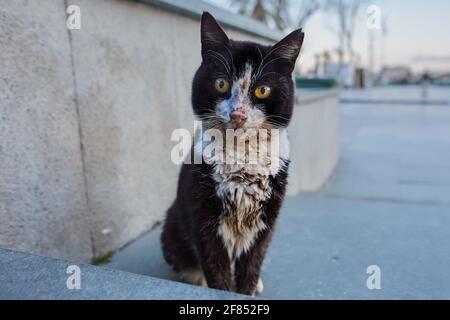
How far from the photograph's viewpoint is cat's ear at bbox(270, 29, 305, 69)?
164 cm

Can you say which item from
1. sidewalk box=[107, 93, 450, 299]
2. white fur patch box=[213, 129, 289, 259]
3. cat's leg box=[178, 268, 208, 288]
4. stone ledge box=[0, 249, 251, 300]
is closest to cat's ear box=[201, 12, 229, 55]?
white fur patch box=[213, 129, 289, 259]

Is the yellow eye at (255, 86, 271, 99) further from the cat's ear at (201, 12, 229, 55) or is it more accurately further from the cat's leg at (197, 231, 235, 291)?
the cat's leg at (197, 231, 235, 291)

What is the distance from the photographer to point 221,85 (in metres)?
1.58

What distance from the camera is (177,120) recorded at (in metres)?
3.02

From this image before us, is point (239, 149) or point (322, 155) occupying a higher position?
point (239, 149)

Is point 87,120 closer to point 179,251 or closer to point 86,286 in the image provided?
point 179,251

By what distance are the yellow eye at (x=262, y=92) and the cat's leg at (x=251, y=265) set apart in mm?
619

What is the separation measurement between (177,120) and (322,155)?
2891mm

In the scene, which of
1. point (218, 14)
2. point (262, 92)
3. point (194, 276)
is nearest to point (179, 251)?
point (194, 276)

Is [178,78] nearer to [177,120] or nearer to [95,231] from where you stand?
[177,120]
